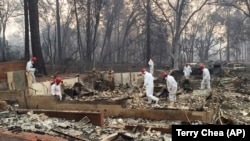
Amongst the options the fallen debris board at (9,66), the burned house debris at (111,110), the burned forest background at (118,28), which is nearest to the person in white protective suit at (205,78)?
the burned house debris at (111,110)

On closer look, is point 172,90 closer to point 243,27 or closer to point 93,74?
point 93,74

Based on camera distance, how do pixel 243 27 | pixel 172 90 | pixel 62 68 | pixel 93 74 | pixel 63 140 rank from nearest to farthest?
pixel 63 140 → pixel 172 90 → pixel 93 74 → pixel 62 68 → pixel 243 27

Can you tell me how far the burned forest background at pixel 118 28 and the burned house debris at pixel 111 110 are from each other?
19.7 feet

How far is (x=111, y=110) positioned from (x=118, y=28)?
48.0 metres

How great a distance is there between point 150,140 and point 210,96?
31.3 ft

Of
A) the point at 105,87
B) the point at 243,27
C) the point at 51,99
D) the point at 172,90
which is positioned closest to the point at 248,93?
the point at 172,90

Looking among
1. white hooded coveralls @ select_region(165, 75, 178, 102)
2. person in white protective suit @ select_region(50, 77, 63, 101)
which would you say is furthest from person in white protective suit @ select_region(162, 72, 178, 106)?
person in white protective suit @ select_region(50, 77, 63, 101)

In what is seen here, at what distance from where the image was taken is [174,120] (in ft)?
45.2

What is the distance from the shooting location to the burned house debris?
33.6 ft

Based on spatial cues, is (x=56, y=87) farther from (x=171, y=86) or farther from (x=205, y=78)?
(x=205, y=78)

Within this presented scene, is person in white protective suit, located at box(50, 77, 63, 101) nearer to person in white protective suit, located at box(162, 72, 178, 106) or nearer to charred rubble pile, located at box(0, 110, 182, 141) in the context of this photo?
charred rubble pile, located at box(0, 110, 182, 141)

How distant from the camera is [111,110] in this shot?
15.0m

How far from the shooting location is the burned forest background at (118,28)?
104 ft

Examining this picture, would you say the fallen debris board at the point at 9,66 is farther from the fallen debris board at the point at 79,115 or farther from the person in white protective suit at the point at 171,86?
the person in white protective suit at the point at 171,86
